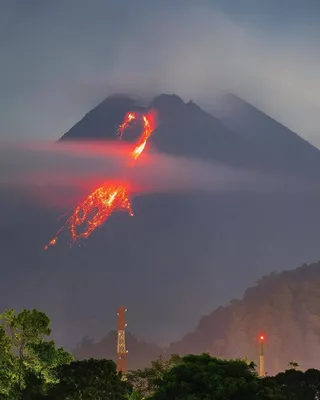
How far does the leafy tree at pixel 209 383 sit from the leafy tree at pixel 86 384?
1.39 meters

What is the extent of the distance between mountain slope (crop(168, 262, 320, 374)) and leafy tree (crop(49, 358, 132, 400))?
134954mm

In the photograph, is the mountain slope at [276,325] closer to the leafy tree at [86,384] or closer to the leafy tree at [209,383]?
the leafy tree at [209,383]

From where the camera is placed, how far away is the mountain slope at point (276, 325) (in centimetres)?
16600

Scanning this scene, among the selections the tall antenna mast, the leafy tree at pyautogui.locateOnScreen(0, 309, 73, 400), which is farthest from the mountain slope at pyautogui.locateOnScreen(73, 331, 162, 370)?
the leafy tree at pyautogui.locateOnScreen(0, 309, 73, 400)

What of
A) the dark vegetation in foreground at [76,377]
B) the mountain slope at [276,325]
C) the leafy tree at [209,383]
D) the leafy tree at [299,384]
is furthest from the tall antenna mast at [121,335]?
the mountain slope at [276,325]

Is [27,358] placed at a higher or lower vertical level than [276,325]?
lower

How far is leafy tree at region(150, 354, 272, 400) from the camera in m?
27.2

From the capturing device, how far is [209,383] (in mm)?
27391

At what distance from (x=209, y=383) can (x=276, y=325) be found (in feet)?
475

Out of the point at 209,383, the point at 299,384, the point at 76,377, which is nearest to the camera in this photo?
the point at 209,383

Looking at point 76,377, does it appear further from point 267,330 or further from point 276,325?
point 276,325

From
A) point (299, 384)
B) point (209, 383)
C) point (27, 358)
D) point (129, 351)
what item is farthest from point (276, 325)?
point (27, 358)

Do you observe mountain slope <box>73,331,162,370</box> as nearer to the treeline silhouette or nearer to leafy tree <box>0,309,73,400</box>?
the treeline silhouette

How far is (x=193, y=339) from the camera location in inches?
7466
